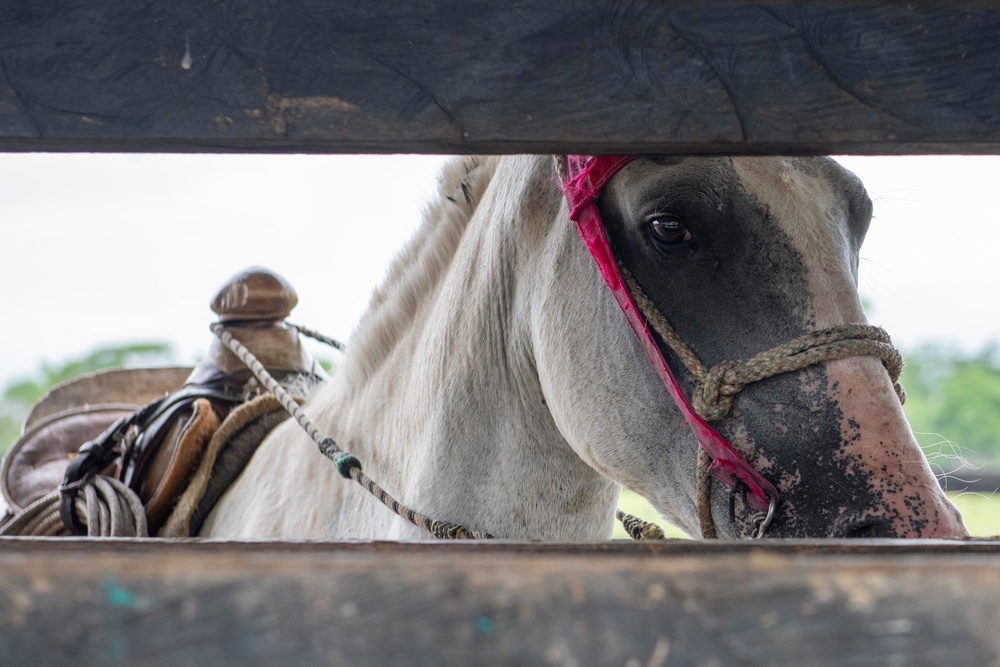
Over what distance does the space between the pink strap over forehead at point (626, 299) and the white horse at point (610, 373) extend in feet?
0.05

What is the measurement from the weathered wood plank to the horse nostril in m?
0.62

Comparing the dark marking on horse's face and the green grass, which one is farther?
the green grass

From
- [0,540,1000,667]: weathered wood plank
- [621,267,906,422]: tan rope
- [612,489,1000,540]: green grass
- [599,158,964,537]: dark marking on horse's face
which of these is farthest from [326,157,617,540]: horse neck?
[612,489,1000,540]: green grass

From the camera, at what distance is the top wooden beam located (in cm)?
70

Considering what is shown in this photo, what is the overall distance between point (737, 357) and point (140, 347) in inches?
1065

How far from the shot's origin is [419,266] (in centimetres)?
184

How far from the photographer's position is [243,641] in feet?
1.50

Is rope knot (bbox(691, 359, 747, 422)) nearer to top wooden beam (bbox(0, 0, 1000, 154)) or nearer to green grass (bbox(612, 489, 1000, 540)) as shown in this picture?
top wooden beam (bbox(0, 0, 1000, 154))

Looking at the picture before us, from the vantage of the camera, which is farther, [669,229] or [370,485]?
[370,485]

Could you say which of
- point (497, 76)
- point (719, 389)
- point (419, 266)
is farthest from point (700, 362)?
point (419, 266)

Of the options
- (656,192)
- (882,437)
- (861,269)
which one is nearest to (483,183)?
(656,192)

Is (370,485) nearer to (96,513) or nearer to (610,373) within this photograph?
(610,373)

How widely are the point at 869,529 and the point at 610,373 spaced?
0.46 metres

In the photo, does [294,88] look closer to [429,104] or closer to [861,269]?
[429,104]
